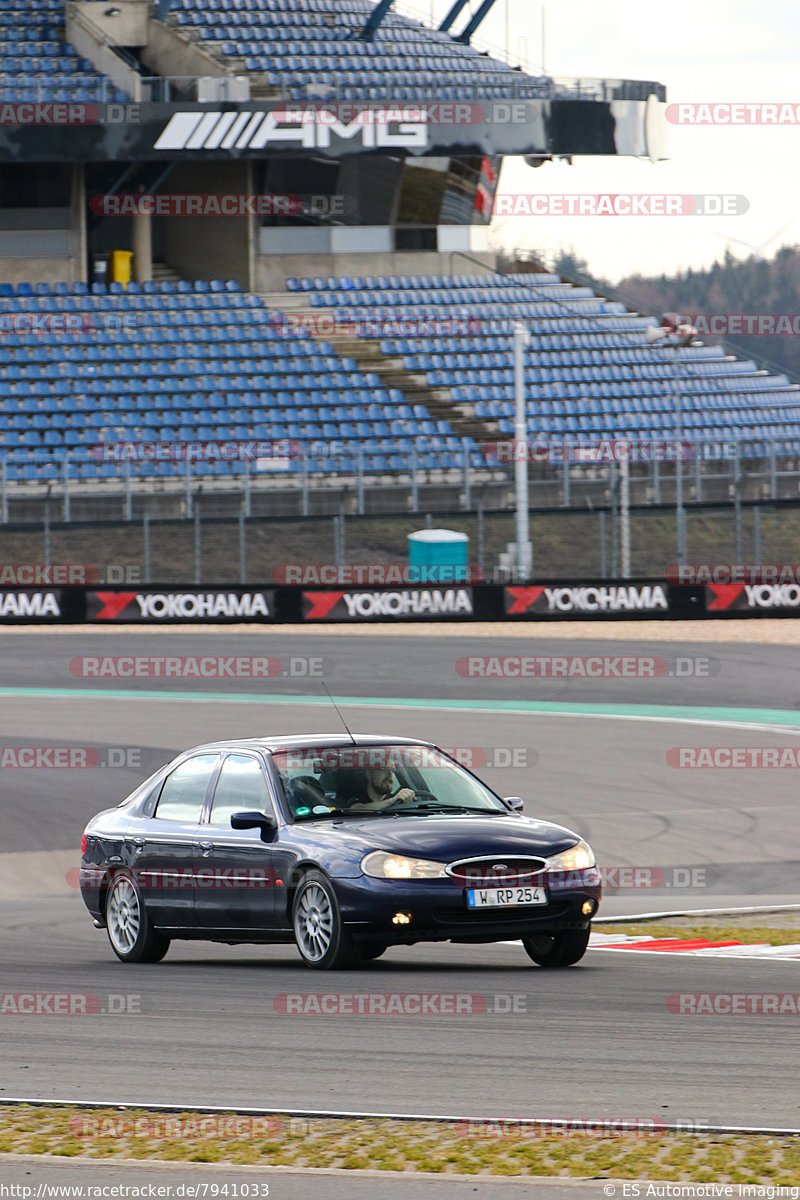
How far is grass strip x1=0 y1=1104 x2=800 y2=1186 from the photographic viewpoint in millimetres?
4660

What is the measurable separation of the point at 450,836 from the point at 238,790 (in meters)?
1.46

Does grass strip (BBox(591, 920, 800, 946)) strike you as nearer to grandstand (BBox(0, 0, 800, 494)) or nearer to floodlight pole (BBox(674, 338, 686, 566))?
floodlight pole (BBox(674, 338, 686, 566))

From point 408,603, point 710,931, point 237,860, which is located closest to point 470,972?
point 237,860

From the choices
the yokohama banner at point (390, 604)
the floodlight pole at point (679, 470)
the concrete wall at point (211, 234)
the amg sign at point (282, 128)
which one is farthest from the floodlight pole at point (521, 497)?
the concrete wall at point (211, 234)

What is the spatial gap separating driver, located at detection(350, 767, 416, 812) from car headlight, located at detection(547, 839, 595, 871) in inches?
38.3

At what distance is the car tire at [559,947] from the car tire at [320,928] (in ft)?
3.38

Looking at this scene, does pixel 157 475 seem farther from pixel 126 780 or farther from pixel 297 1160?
pixel 297 1160

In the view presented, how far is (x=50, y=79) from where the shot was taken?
41.4 meters

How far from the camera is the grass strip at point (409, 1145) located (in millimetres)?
4660

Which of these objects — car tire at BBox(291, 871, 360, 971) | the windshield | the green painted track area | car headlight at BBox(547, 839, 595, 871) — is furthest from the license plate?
the green painted track area

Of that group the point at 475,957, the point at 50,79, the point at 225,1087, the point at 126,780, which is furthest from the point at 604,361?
the point at 225,1087

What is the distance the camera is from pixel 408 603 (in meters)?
25.6

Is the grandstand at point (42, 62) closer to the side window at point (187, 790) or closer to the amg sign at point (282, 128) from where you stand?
the amg sign at point (282, 128)

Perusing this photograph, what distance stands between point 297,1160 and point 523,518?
2714 cm
